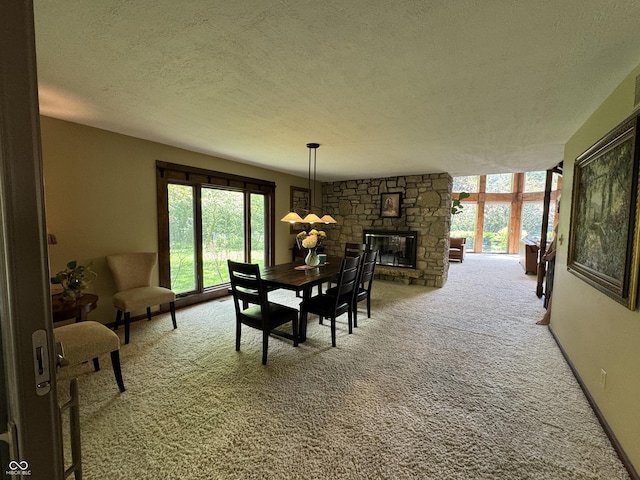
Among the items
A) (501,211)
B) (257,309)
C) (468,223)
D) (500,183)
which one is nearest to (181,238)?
(257,309)

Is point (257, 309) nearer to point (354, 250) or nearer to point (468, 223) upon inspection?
point (354, 250)

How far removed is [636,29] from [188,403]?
334cm

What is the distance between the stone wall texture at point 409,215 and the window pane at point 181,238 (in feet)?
11.2

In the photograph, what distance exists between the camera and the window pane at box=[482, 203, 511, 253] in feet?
35.6

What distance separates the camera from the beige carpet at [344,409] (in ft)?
4.85

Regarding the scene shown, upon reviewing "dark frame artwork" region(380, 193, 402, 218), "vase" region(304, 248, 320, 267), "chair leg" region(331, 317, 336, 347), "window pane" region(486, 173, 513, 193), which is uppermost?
"window pane" region(486, 173, 513, 193)

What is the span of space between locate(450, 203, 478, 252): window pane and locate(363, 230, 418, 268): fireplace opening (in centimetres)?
670

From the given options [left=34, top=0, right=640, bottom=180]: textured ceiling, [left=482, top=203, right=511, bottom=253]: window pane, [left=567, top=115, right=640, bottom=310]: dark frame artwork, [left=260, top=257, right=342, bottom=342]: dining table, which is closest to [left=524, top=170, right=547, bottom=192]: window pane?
[left=482, top=203, right=511, bottom=253]: window pane

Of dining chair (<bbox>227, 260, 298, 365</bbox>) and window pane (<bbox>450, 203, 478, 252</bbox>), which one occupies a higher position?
window pane (<bbox>450, 203, 478, 252</bbox>)

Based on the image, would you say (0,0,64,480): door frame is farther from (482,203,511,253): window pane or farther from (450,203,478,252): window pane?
(482,203,511,253): window pane

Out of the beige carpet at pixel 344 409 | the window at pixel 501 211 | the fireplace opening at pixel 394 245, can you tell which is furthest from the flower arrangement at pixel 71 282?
the window at pixel 501 211

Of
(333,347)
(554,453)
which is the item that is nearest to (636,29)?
(554,453)

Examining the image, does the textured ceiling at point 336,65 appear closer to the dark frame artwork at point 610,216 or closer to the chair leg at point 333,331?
the dark frame artwork at point 610,216

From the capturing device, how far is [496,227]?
11.0 metres
